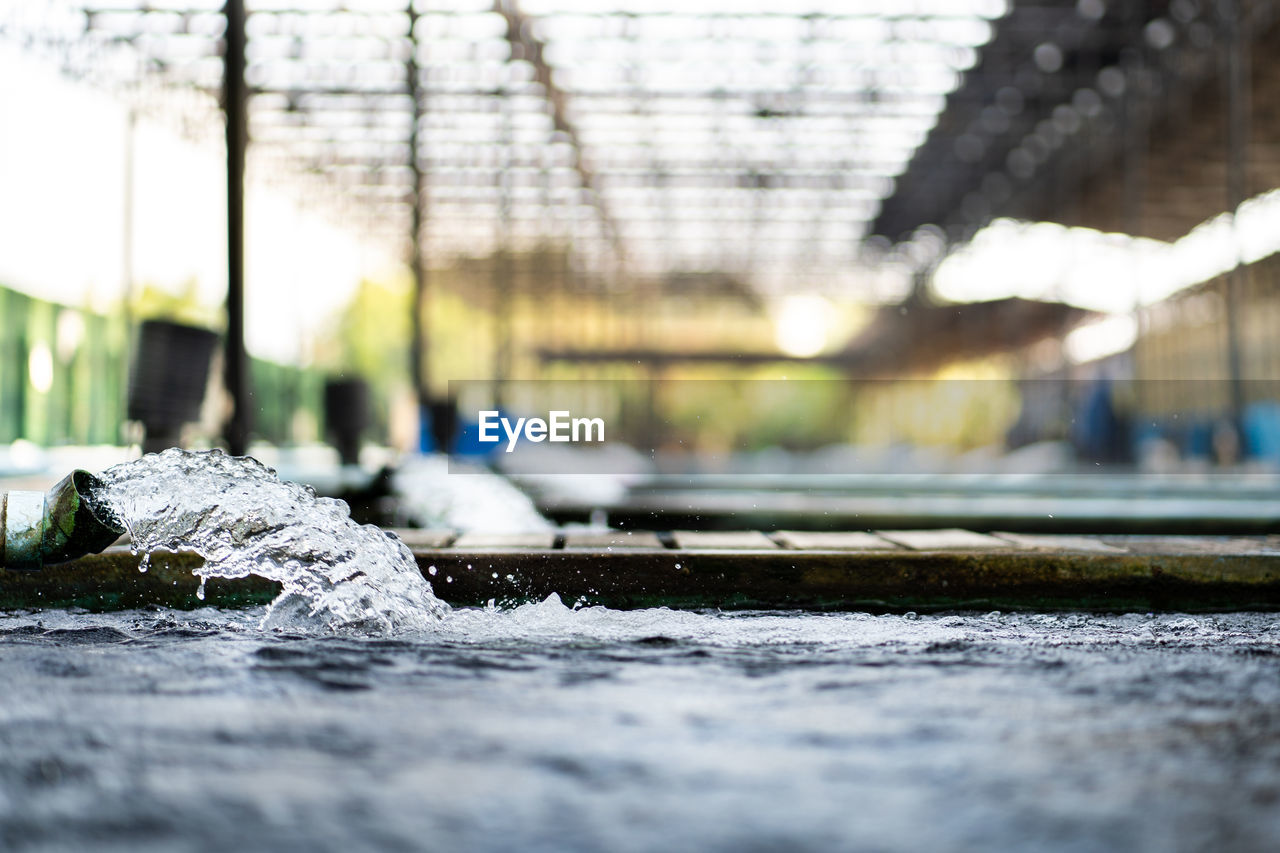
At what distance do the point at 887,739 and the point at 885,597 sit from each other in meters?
1.68

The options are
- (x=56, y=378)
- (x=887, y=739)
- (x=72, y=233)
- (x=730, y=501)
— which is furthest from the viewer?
(x=72, y=233)

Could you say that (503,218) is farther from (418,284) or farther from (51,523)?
(51,523)

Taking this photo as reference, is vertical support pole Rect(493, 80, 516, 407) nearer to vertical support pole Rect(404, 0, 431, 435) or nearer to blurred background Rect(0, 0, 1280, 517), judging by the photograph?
blurred background Rect(0, 0, 1280, 517)

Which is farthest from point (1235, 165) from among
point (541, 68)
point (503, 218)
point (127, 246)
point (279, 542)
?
point (127, 246)

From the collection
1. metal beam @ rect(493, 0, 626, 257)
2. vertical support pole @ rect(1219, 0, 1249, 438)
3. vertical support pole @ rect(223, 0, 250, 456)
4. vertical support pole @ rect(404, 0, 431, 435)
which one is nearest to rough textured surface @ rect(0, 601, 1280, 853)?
vertical support pole @ rect(223, 0, 250, 456)

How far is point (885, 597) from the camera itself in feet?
13.4

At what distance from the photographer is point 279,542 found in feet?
13.3

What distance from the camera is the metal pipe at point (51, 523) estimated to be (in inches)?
147

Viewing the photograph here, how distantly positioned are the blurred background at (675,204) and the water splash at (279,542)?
2342 mm

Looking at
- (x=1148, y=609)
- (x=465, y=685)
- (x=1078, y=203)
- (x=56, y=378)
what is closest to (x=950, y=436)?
(x=1078, y=203)

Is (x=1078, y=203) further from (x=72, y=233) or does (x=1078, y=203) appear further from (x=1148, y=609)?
(x=72, y=233)

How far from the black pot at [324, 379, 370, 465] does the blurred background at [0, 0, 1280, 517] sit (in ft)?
0.14

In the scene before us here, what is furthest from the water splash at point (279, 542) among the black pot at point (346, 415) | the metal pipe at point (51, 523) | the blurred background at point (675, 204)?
the black pot at point (346, 415)

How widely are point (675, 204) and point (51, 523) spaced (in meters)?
21.2
